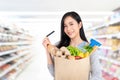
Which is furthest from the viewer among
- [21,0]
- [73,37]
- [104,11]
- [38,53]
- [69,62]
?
[38,53]

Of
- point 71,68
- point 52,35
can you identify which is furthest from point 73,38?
point 71,68

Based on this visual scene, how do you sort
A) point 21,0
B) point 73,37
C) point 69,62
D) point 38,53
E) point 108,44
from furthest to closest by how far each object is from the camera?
point 38,53, point 21,0, point 108,44, point 73,37, point 69,62

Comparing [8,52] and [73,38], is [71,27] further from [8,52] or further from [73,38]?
[8,52]

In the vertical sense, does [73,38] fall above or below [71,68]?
above

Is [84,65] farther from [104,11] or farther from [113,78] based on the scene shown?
[104,11]

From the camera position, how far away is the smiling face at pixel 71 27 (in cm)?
138

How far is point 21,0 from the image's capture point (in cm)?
680

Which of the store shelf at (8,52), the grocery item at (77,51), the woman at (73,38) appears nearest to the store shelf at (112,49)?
the store shelf at (8,52)

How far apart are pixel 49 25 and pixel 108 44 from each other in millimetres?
8563

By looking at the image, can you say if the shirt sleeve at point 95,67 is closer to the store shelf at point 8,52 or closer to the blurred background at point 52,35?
the blurred background at point 52,35

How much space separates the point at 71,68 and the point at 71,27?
27 cm

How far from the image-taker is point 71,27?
1386mm

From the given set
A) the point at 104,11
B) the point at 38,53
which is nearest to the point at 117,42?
the point at 104,11

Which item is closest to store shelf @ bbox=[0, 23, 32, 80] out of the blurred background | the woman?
the blurred background
